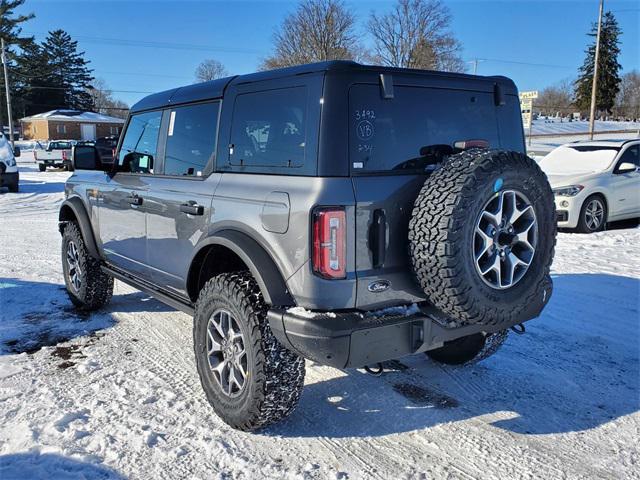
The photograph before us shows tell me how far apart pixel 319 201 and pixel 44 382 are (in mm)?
2594

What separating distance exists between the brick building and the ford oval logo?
198 ft

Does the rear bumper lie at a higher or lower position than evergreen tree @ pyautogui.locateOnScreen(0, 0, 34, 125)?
lower

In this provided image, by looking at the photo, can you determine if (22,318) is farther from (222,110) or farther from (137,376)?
(222,110)

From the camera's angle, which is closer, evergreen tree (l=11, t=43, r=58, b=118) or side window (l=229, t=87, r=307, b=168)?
side window (l=229, t=87, r=307, b=168)

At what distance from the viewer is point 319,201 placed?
8.80ft

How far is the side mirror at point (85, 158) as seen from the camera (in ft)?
16.3

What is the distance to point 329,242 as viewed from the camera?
271 centimetres

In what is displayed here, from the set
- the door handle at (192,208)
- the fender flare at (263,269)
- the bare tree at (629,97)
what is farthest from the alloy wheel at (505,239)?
the bare tree at (629,97)

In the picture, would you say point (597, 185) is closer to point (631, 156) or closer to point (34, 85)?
Answer: point (631, 156)

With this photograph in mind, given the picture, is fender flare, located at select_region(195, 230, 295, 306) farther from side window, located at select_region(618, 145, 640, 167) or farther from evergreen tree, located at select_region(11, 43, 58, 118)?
evergreen tree, located at select_region(11, 43, 58, 118)

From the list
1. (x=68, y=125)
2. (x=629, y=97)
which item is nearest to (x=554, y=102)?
(x=629, y=97)

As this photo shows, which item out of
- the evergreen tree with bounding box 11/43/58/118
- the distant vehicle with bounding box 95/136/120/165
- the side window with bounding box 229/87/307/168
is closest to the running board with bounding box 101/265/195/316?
the distant vehicle with bounding box 95/136/120/165

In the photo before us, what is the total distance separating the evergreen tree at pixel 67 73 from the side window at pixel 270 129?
77.1 m

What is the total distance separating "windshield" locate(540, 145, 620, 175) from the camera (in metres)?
10.4
